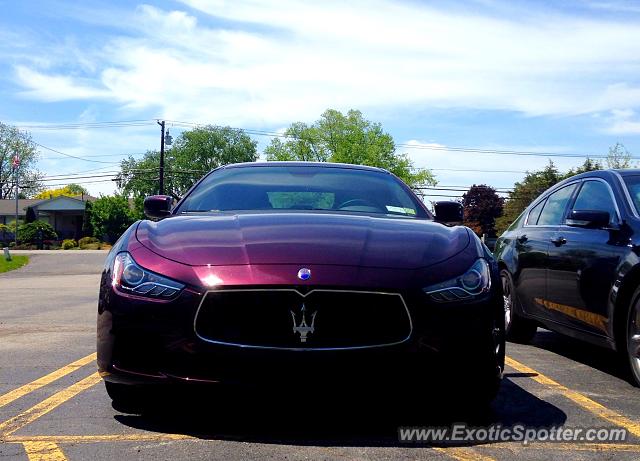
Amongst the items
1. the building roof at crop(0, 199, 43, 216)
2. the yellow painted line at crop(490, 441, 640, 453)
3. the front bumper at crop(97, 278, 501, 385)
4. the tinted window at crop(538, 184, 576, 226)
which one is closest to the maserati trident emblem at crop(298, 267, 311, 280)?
the front bumper at crop(97, 278, 501, 385)

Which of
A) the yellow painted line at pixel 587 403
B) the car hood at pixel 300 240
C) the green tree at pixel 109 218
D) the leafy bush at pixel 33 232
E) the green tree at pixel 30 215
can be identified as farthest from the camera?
the green tree at pixel 30 215

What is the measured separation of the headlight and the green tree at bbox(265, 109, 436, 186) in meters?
83.2

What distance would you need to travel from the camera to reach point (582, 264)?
5492 mm

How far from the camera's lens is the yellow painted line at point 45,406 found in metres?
3.75

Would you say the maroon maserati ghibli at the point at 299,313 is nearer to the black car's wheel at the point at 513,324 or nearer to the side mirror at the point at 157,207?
the side mirror at the point at 157,207

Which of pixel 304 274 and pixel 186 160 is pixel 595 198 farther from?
pixel 186 160

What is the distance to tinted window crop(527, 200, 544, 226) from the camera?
6.99 m

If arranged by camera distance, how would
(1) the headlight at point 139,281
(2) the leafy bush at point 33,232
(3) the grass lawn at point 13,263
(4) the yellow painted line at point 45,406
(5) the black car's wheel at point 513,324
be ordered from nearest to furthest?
(1) the headlight at point 139,281 < (4) the yellow painted line at point 45,406 < (5) the black car's wheel at point 513,324 < (3) the grass lawn at point 13,263 < (2) the leafy bush at point 33,232

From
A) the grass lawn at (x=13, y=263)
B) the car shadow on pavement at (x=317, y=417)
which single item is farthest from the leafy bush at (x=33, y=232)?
the car shadow on pavement at (x=317, y=417)

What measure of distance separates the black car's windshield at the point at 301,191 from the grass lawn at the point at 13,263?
96.0 ft

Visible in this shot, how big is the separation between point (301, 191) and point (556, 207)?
2606mm

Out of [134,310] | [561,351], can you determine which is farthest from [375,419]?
[561,351]

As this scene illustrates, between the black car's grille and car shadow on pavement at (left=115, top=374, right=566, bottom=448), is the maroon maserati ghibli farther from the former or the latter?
car shadow on pavement at (left=115, top=374, right=566, bottom=448)

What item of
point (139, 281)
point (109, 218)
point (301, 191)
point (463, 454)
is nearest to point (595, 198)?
point (301, 191)
